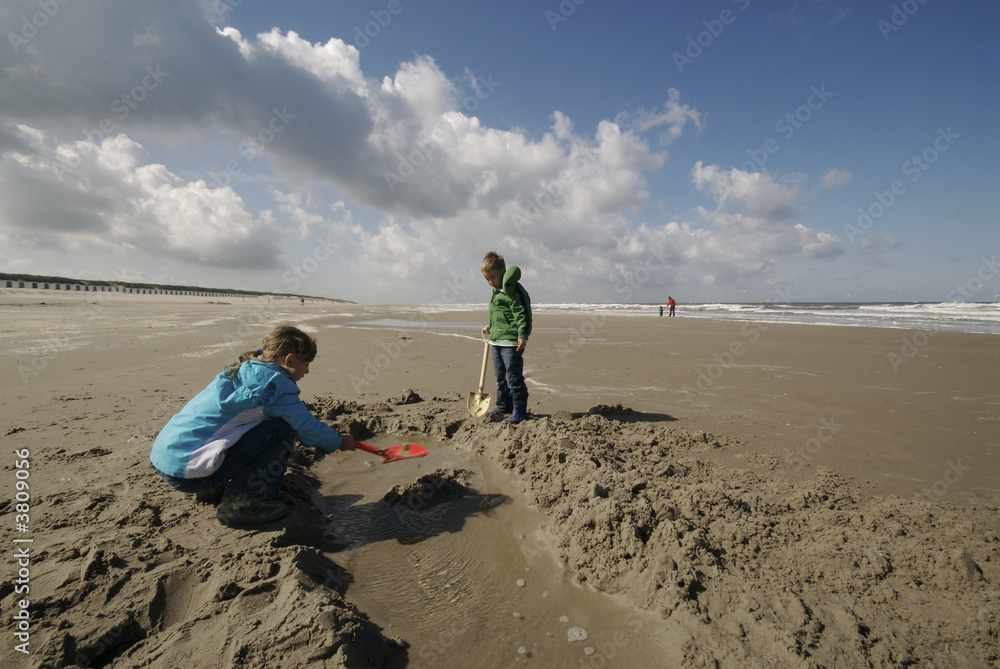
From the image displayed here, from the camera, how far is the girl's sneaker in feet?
8.59

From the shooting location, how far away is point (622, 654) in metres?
1.88

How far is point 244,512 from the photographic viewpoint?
8.61 feet

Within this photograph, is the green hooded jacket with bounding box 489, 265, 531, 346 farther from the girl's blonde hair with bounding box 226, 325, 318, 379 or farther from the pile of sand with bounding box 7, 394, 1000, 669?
the girl's blonde hair with bounding box 226, 325, 318, 379

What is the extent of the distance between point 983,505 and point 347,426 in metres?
5.74

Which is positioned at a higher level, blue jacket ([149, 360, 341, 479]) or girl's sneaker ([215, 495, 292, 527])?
blue jacket ([149, 360, 341, 479])

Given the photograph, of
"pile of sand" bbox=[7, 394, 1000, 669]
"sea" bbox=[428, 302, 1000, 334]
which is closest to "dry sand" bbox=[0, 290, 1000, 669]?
"pile of sand" bbox=[7, 394, 1000, 669]

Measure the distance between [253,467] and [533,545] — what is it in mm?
1882

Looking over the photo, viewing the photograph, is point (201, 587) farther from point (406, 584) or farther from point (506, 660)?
point (506, 660)

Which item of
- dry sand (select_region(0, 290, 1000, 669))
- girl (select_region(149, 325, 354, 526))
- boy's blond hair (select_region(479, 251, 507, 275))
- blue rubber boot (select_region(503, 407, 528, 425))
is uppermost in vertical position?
boy's blond hair (select_region(479, 251, 507, 275))

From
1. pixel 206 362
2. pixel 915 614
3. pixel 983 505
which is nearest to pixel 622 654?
pixel 915 614

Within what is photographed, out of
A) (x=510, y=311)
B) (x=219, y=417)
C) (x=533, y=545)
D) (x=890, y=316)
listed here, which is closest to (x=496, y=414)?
(x=510, y=311)

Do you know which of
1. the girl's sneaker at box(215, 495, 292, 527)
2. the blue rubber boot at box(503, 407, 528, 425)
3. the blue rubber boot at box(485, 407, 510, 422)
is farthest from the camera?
the blue rubber boot at box(485, 407, 510, 422)

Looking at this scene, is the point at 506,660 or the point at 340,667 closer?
the point at 340,667

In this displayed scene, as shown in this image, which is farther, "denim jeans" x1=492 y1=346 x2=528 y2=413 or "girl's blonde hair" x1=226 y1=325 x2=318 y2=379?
"denim jeans" x1=492 y1=346 x2=528 y2=413
